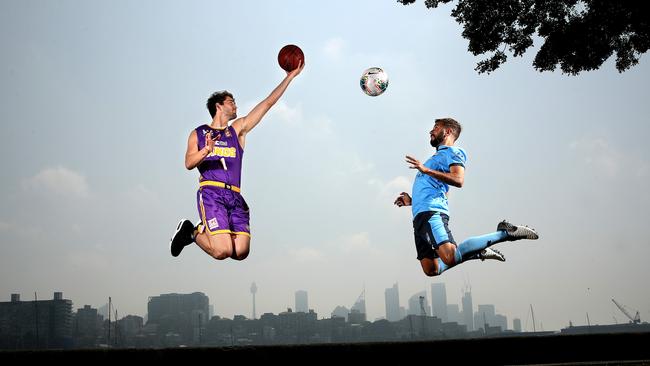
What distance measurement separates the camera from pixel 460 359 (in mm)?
5332

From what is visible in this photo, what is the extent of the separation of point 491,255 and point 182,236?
415cm

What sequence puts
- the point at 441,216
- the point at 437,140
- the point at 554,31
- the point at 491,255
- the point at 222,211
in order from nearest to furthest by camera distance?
the point at 222,211 < the point at 491,255 < the point at 441,216 < the point at 437,140 < the point at 554,31

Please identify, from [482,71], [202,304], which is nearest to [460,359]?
[482,71]

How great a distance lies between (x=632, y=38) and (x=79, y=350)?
40.3 feet

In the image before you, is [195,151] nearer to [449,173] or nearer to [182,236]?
[182,236]

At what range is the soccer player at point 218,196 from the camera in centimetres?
792

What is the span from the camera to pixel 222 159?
8227 mm

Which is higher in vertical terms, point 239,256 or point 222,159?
point 222,159

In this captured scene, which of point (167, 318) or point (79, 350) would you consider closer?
point (79, 350)

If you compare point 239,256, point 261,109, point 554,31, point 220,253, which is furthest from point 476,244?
point 554,31

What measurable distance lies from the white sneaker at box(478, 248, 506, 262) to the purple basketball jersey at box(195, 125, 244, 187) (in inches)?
134

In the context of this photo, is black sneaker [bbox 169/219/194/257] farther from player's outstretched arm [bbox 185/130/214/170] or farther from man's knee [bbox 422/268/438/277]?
man's knee [bbox 422/268/438/277]

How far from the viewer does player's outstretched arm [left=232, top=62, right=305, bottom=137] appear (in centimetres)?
862

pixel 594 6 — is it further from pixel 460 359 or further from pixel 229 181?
pixel 460 359
